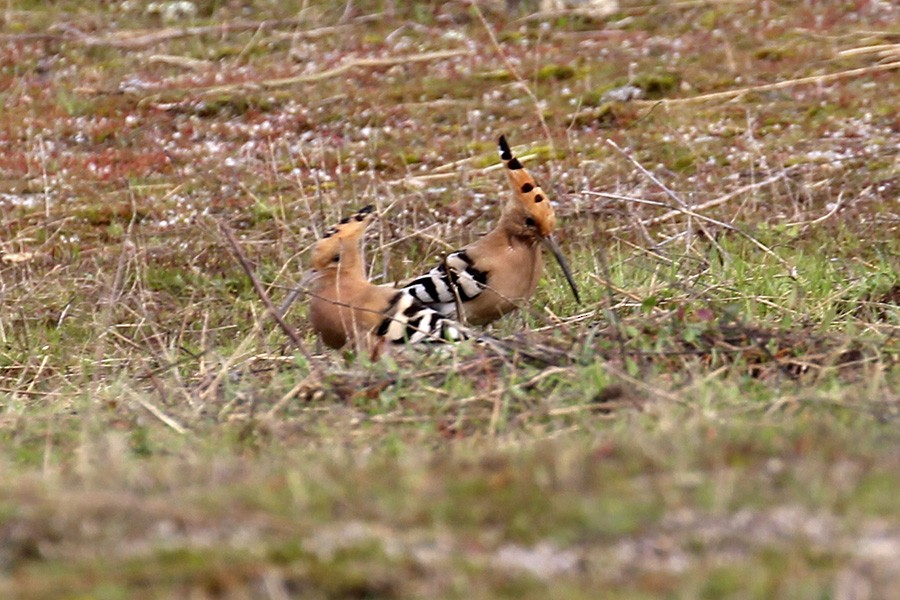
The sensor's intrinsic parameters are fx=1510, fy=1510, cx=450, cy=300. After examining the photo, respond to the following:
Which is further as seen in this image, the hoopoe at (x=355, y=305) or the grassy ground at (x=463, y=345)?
the hoopoe at (x=355, y=305)

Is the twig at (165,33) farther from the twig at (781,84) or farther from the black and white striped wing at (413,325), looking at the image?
the black and white striped wing at (413,325)

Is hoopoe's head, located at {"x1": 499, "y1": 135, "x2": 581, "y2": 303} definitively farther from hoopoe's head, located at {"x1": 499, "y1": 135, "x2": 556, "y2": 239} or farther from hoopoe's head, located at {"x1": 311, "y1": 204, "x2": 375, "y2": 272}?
hoopoe's head, located at {"x1": 311, "y1": 204, "x2": 375, "y2": 272}

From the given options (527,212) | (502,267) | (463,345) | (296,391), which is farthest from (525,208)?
(296,391)

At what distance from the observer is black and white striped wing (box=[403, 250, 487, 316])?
21.1ft

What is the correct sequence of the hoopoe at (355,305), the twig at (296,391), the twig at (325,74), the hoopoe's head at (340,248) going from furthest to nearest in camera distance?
the twig at (325,74) < the hoopoe's head at (340,248) < the hoopoe at (355,305) < the twig at (296,391)

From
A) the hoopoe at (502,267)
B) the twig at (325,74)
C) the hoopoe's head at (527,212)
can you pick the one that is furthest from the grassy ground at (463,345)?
the hoopoe's head at (527,212)

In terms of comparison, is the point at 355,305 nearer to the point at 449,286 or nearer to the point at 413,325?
the point at 413,325

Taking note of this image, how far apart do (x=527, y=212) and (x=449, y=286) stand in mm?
527

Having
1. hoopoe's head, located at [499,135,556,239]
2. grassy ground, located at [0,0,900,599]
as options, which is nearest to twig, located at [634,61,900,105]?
grassy ground, located at [0,0,900,599]

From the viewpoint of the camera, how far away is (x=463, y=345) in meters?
5.34

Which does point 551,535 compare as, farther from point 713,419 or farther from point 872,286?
point 872,286

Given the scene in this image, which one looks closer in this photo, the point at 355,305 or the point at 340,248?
the point at 355,305

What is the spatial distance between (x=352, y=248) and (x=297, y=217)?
10.7ft

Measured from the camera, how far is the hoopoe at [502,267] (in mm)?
6461
